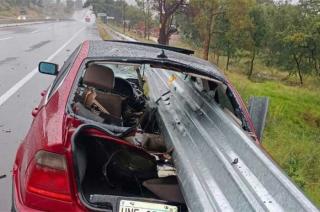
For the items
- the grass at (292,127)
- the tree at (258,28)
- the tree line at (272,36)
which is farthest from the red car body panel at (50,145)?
the tree at (258,28)

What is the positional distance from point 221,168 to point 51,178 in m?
1.00

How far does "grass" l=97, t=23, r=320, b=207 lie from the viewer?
7.06 m

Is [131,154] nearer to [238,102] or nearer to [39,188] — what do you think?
[39,188]

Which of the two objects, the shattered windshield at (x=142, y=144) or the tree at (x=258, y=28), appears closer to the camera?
the shattered windshield at (x=142, y=144)

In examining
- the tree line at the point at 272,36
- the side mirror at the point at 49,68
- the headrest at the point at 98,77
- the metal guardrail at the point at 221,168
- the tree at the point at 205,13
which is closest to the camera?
the metal guardrail at the point at 221,168

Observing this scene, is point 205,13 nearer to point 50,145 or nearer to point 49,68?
point 49,68

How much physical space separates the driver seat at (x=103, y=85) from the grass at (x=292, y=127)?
194 centimetres

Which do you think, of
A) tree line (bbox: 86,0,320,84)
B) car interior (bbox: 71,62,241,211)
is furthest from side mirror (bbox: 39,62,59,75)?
tree line (bbox: 86,0,320,84)

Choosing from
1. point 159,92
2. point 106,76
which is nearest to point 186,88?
point 159,92

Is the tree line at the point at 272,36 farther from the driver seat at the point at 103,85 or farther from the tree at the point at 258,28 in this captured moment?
the driver seat at the point at 103,85

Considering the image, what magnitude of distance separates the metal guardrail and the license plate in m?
0.13

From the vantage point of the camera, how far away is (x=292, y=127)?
15.9 metres

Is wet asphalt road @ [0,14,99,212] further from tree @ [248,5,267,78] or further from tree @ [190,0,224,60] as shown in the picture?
tree @ [248,5,267,78]

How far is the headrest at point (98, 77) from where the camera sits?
4004 millimetres
